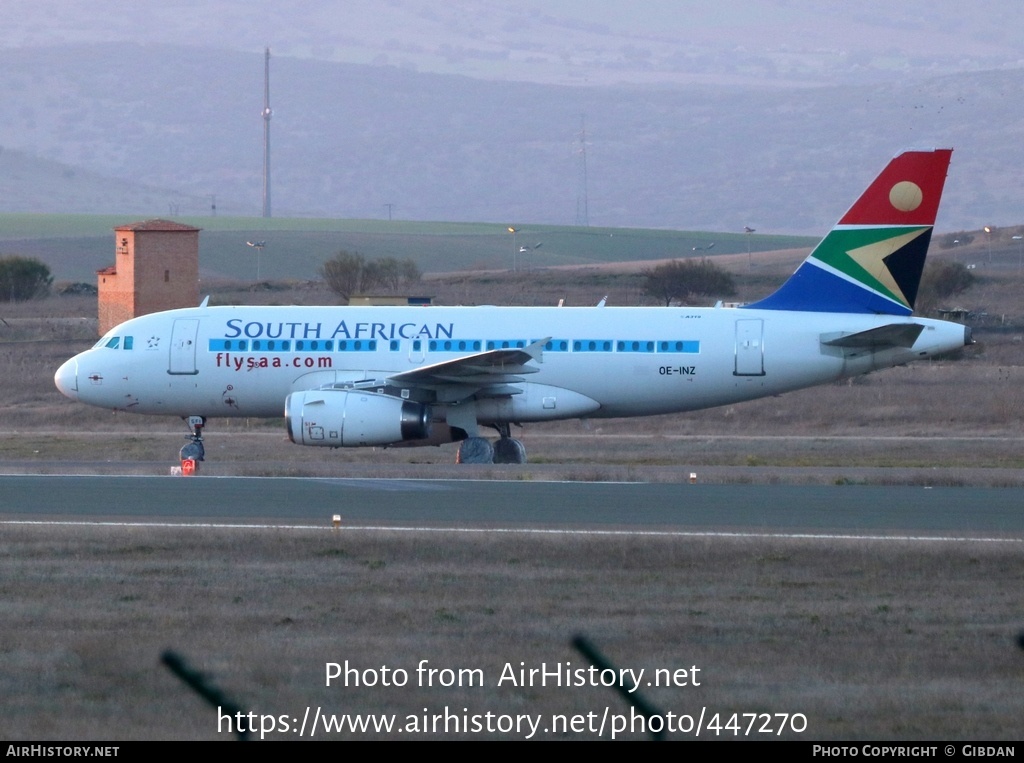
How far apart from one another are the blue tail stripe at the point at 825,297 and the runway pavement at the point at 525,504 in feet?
21.0

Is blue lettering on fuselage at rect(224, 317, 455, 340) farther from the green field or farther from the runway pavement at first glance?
the green field

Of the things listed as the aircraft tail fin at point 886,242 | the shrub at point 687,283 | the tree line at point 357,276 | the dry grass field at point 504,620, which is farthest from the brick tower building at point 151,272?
the aircraft tail fin at point 886,242

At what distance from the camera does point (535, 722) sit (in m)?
8.59

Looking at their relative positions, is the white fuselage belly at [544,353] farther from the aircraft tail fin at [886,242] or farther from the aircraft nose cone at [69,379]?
the aircraft nose cone at [69,379]

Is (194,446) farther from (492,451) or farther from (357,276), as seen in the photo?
(357,276)

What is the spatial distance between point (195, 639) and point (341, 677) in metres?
1.89

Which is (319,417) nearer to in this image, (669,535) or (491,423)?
(491,423)

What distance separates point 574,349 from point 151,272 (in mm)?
44136

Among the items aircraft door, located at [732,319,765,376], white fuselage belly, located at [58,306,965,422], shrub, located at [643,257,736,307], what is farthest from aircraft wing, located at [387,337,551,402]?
shrub, located at [643,257,736,307]

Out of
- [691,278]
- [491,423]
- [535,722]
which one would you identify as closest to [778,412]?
[491,423]

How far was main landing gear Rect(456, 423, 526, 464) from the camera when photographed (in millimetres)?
26750

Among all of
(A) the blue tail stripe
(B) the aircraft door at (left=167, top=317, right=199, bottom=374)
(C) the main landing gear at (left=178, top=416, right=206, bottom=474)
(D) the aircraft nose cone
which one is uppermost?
(A) the blue tail stripe

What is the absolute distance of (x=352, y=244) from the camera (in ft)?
445

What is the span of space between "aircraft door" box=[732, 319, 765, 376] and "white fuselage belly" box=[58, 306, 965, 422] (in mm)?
18
